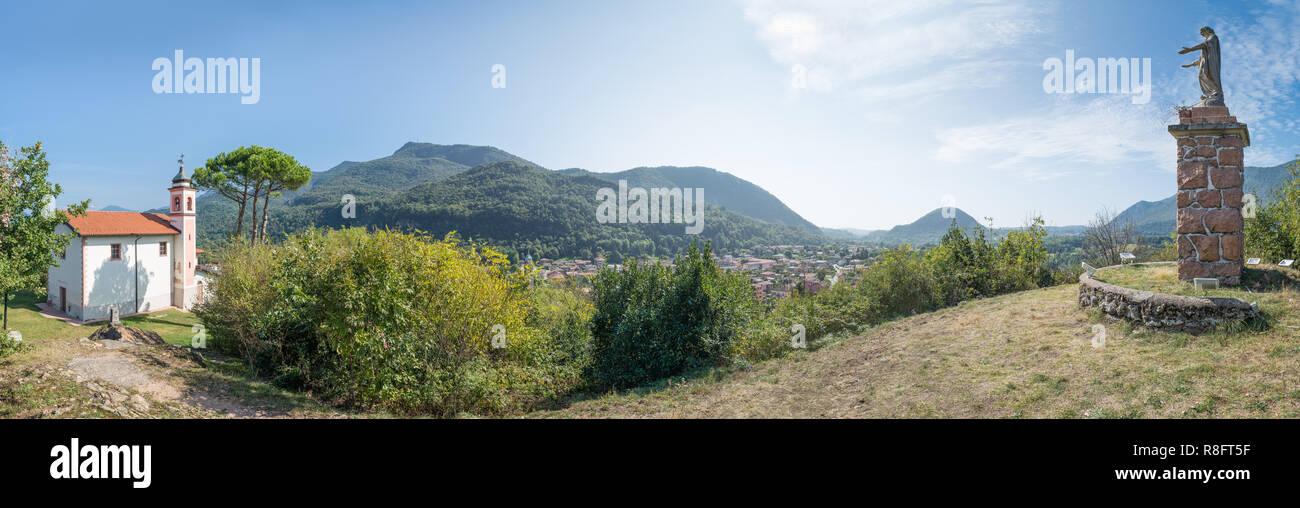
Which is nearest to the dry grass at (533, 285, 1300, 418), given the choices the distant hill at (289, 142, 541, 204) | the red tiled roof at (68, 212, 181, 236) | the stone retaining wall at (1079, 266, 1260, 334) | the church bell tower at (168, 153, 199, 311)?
the stone retaining wall at (1079, 266, 1260, 334)

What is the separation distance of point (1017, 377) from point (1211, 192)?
5.41 meters

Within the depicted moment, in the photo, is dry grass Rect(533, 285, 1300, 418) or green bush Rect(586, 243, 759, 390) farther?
green bush Rect(586, 243, 759, 390)

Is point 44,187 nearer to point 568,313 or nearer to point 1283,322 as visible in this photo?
point 568,313

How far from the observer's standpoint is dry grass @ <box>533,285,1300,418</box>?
5.52 metres

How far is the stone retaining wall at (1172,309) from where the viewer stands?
6.97 metres

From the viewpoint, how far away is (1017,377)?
6.89 meters

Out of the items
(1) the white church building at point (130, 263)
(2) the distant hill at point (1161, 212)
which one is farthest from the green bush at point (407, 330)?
(2) the distant hill at point (1161, 212)

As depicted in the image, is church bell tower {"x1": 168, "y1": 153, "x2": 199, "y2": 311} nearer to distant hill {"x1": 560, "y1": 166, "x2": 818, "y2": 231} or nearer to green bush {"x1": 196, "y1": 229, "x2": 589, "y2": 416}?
green bush {"x1": 196, "y1": 229, "x2": 589, "y2": 416}

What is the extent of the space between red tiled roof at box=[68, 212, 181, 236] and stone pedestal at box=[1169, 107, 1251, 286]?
38868 mm

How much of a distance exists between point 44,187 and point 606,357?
13.0m

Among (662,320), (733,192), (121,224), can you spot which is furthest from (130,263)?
(733,192)

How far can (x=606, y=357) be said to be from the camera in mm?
10578
